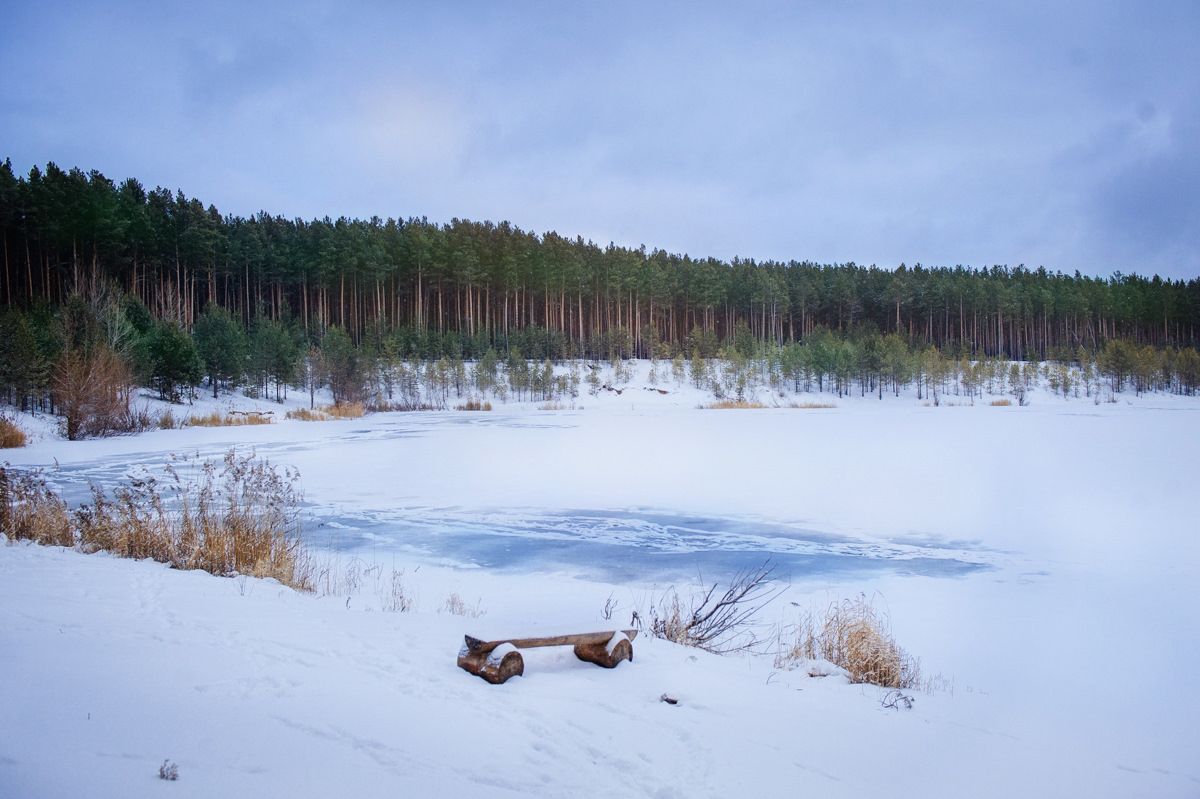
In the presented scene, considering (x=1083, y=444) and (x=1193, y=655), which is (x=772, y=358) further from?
(x=1193, y=655)

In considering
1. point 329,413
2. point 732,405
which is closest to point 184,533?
point 329,413

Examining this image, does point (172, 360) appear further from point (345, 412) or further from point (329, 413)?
point (345, 412)

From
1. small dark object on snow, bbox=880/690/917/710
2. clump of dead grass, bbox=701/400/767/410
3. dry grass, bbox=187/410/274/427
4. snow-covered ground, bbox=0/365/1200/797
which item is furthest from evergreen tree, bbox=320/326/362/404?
small dark object on snow, bbox=880/690/917/710

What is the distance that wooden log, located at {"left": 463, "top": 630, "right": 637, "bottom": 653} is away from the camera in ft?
14.1

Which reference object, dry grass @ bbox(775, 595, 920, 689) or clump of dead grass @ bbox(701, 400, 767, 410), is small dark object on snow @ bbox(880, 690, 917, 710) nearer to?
dry grass @ bbox(775, 595, 920, 689)

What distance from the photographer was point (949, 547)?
970 centimetres

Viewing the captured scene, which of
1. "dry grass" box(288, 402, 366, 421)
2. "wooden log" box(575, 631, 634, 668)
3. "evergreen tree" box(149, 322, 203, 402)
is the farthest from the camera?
"dry grass" box(288, 402, 366, 421)

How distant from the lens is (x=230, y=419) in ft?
114

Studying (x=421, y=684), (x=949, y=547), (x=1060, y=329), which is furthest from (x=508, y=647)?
(x=1060, y=329)

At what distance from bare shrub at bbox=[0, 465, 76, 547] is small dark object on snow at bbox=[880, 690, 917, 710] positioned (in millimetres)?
8839

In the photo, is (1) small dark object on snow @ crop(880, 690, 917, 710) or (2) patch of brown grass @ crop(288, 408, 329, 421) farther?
(2) patch of brown grass @ crop(288, 408, 329, 421)

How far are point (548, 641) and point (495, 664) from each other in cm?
43

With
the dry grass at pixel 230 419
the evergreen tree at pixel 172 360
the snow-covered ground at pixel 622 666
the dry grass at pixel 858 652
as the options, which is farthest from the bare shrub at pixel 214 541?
the evergreen tree at pixel 172 360

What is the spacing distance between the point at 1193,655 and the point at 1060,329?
107 metres
